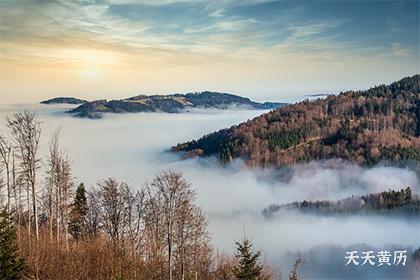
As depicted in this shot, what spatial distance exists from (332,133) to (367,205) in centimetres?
2567

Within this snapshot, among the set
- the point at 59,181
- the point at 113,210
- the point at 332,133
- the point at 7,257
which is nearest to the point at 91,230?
the point at 113,210

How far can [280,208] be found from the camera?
13950cm

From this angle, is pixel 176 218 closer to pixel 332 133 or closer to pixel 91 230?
pixel 91 230

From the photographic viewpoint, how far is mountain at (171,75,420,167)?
447 feet

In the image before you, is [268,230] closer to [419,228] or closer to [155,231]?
[419,228]

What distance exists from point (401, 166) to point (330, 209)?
2487 centimetres

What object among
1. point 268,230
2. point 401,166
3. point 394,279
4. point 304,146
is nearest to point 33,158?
point 394,279

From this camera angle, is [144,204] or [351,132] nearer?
[144,204]

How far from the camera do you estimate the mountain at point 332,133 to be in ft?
447

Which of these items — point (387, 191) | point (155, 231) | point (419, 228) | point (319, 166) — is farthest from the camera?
→ point (319, 166)

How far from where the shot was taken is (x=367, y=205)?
126 m

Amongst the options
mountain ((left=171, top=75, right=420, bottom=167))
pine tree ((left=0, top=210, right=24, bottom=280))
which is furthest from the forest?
mountain ((left=171, top=75, right=420, bottom=167))

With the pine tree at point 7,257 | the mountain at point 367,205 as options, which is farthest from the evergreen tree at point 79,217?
the mountain at point 367,205

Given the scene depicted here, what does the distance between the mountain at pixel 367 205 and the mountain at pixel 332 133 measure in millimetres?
13053
